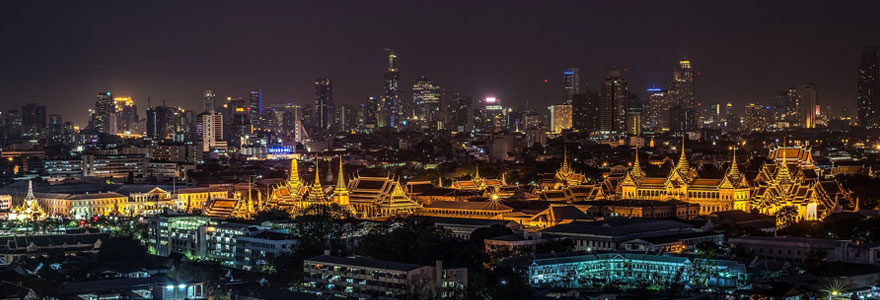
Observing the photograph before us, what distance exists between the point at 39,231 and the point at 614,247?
1022 inches

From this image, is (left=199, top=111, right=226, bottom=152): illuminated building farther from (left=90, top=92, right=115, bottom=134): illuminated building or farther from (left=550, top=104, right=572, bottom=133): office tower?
(left=550, top=104, right=572, bottom=133): office tower

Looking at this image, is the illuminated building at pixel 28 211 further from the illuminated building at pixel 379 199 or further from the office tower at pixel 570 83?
the office tower at pixel 570 83

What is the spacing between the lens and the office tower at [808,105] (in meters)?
172

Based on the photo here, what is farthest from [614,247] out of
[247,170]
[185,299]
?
[247,170]

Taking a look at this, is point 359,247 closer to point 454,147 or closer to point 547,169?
point 547,169

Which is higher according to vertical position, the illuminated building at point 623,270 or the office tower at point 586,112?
the office tower at point 586,112

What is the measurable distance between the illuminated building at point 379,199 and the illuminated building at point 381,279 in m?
19.3

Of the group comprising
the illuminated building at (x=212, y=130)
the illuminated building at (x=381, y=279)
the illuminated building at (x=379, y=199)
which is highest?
the illuminated building at (x=212, y=130)

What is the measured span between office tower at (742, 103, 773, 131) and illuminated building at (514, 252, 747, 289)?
465ft

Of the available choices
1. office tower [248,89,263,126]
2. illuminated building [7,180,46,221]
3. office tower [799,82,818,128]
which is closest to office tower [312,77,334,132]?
office tower [248,89,263,126]

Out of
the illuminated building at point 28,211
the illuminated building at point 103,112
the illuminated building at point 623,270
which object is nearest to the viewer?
the illuminated building at point 623,270

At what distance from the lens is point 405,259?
43.3 m

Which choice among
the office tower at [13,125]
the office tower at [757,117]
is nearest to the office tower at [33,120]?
the office tower at [13,125]

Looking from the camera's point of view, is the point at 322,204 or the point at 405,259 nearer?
the point at 405,259
